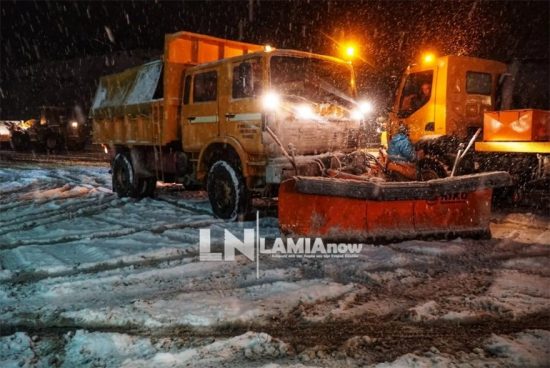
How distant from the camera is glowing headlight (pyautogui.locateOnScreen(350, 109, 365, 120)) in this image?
22.7 ft

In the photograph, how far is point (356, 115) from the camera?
23.0ft

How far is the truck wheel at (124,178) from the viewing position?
9117 millimetres

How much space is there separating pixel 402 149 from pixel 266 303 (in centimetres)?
379

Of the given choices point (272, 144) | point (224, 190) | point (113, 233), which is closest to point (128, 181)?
point (224, 190)

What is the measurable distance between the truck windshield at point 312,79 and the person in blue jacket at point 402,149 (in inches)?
36.9

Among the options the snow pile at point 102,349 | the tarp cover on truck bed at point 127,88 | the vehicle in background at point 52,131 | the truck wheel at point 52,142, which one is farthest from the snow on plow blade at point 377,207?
the truck wheel at point 52,142

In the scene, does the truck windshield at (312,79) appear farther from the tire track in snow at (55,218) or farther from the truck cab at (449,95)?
the tire track in snow at (55,218)

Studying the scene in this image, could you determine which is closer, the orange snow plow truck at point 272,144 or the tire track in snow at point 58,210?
the orange snow plow truck at point 272,144

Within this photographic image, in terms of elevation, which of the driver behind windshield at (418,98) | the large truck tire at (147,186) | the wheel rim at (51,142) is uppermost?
the driver behind windshield at (418,98)

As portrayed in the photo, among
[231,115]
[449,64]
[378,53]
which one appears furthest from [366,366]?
[378,53]

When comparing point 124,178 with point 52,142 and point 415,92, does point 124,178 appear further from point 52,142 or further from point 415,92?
point 52,142

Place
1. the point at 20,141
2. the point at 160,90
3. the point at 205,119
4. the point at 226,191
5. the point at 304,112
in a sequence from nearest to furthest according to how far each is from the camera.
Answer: the point at 304,112 < the point at 226,191 < the point at 205,119 < the point at 160,90 < the point at 20,141

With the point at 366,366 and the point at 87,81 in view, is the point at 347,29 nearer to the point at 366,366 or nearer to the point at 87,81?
the point at 366,366

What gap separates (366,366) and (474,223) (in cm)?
346
